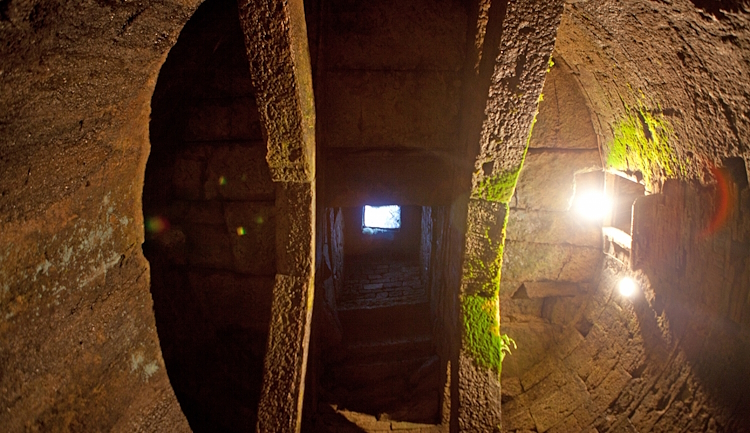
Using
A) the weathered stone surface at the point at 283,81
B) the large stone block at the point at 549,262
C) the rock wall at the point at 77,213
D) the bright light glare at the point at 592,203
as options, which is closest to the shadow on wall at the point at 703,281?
the bright light glare at the point at 592,203

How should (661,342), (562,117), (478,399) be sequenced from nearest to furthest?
(478,399) < (661,342) < (562,117)

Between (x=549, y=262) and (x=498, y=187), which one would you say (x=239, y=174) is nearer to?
(x=498, y=187)

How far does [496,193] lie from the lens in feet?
8.43

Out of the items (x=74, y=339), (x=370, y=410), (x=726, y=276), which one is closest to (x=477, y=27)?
(x=726, y=276)

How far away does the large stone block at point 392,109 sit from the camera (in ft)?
9.54

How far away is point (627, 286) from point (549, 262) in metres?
0.74

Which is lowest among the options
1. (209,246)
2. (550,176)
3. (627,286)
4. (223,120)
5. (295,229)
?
(627,286)

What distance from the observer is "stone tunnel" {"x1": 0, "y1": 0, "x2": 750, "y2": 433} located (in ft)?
6.36

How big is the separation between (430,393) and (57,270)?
11.0ft

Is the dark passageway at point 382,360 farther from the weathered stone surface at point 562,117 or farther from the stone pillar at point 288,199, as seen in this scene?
the weathered stone surface at point 562,117

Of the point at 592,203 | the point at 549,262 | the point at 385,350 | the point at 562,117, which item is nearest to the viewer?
the point at 562,117

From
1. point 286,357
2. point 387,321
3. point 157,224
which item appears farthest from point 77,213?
point 387,321

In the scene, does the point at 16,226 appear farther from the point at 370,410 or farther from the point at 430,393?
the point at 430,393

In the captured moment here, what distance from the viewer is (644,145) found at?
10.3ft
